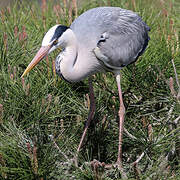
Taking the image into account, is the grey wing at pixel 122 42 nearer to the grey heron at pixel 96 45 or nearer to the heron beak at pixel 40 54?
the grey heron at pixel 96 45

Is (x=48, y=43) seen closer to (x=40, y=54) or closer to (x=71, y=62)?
(x=40, y=54)

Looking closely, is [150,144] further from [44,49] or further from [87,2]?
[87,2]

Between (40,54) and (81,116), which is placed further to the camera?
(81,116)

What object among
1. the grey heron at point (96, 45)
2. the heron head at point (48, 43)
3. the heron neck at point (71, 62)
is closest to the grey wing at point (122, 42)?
the grey heron at point (96, 45)

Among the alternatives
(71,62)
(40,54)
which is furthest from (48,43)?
(71,62)

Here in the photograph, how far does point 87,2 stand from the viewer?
3055 millimetres

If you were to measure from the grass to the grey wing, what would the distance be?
66 millimetres

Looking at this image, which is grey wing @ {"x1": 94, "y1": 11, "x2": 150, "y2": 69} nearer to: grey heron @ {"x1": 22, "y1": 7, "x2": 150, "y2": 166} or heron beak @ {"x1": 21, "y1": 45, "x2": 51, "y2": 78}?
grey heron @ {"x1": 22, "y1": 7, "x2": 150, "y2": 166}

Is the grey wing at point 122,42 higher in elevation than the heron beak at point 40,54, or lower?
lower

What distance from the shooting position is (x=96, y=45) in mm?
2008

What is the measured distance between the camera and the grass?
1.38 meters

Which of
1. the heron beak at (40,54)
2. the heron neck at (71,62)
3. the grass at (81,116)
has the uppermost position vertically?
the heron beak at (40,54)

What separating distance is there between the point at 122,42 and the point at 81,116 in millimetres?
480

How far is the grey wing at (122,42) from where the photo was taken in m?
2.02
